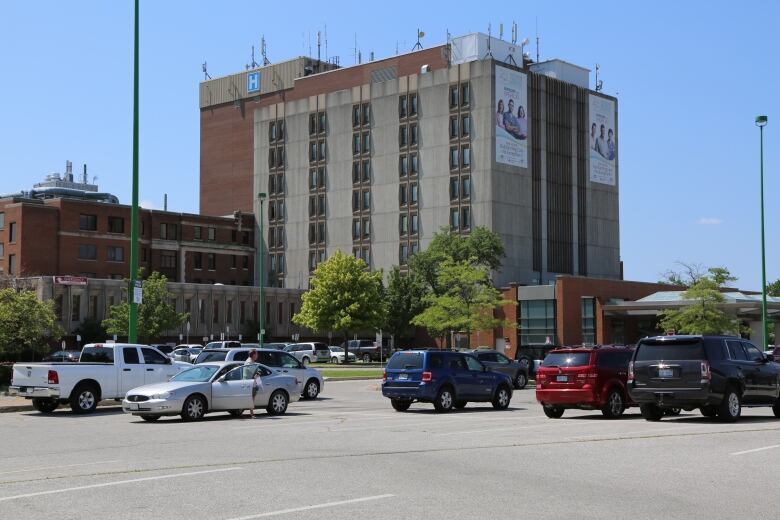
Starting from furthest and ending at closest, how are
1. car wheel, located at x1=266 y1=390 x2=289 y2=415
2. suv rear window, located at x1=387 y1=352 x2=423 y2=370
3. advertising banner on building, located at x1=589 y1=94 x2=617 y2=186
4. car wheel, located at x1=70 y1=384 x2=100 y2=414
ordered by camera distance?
A: advertising banner on building, located at x1=589 y1=94 x2=617 y2=186
suv rear window, located at x1=387 y1=352 x2=423 y2=370
car wheel, located at x1=70 y1=384 x2=100 y2=414
car wheel, located at x1=266 y1=390 x2=289 y2=415

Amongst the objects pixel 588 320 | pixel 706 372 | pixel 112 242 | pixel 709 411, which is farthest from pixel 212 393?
pixel 112 242

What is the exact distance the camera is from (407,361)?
89.9ft

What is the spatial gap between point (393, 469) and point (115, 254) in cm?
9089

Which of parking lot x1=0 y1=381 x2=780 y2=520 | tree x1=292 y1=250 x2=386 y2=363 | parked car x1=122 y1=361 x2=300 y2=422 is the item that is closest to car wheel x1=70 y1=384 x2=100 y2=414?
parked car x1=122 y1=361 x2=300 y2=422

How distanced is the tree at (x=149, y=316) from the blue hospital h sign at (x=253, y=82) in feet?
178

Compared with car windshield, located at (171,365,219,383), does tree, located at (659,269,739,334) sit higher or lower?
higher

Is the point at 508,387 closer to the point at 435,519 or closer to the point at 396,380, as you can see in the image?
the point at 396,380

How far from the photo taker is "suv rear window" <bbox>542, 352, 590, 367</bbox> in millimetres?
24750

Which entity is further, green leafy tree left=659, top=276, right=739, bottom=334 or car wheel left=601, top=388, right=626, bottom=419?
green leafy tree left=659, top=276, right=739, bottom=334

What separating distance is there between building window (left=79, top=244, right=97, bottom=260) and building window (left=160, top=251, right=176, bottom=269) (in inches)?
381

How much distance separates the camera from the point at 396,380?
2739 centimetres

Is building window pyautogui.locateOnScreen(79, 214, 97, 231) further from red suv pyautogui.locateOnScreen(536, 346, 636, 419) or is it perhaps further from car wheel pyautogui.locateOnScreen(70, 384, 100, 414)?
red suv pyautogui.locateOnScreen(536, 346, 636, 419)

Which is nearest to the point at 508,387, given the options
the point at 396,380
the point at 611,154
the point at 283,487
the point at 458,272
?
the point at 396,380

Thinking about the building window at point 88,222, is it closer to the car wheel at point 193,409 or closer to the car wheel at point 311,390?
the car wheel at point 311,390
